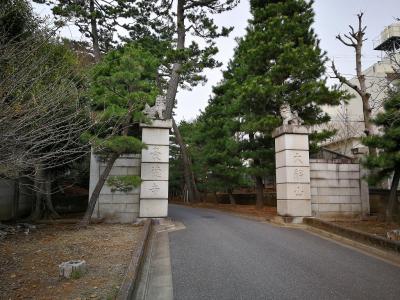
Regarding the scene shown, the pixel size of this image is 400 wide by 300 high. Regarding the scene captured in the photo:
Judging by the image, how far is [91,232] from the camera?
8227 millimetres

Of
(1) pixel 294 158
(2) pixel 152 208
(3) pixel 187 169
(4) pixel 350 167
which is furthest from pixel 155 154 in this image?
(3) pixel 187 169

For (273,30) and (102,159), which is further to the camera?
(273,30)

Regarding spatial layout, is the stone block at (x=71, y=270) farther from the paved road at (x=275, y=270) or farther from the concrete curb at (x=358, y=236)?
the concrete curb at (x=358, y=236)

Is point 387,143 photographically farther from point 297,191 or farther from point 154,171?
point 154,171

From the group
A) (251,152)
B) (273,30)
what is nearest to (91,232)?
(251,152)

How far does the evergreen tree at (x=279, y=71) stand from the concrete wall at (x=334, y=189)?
2.27 m

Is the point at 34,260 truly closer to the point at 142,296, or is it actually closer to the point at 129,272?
the point at 129,272

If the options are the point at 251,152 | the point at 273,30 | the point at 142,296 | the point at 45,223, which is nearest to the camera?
the point at 142,296

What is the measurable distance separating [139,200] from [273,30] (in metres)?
8.40

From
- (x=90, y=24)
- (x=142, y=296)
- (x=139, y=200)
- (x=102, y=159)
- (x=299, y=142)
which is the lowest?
(x=142, y=296)

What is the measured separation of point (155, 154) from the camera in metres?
10.0

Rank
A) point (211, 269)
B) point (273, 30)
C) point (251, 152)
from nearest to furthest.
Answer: point (211, 269)
point (273, 30)
point (251, 152)

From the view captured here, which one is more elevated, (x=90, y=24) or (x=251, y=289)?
(x=90, y=24)

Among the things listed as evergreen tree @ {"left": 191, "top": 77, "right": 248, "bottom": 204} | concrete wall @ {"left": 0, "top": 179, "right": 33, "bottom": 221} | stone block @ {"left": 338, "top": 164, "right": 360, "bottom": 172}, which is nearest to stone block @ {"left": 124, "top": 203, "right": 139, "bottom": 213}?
concrete wall @ {"left": 0, "top": 179, "right": 33, "bottom": 221}
